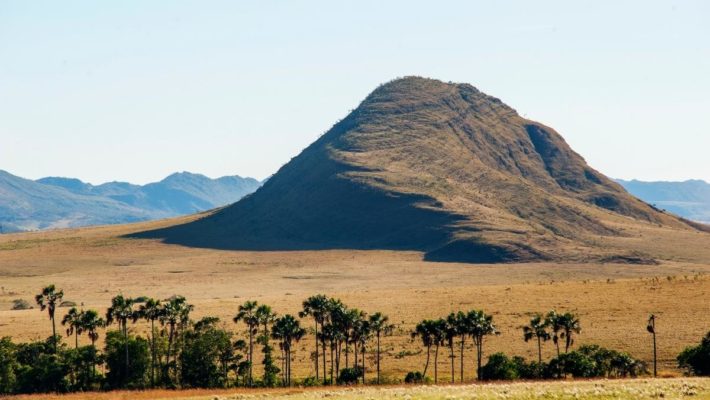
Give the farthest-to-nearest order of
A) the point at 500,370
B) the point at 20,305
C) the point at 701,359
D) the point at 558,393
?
the point at 20,305
the point at 500,370
the point at 701,359
the point at 558,393

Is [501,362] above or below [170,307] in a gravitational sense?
below

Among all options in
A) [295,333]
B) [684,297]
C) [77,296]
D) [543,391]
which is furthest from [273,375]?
[77,296]

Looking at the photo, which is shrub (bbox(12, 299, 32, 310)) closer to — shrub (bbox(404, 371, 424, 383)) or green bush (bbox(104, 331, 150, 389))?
green bush (bbox(104, 331, 150, 389))

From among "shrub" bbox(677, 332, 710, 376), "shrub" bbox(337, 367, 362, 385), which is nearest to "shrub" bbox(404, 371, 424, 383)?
"shrub" bbox(337, 367, 362, 385)

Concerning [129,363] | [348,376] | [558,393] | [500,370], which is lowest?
[348,376]

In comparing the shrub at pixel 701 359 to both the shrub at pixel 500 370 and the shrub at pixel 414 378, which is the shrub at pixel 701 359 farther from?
the shrub at pixel 414 378

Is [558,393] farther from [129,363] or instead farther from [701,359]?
[129,363]

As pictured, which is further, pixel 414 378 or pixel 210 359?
pixel 210 359

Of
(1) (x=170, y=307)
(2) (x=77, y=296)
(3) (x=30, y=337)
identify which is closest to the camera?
(1) (x=170, y=307)

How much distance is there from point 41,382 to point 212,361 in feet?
65.6

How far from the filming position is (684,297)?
156 metres

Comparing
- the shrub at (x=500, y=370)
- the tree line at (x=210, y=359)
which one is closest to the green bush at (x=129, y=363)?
the tree line at (x=210, y=359)

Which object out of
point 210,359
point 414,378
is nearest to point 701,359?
point 414,378

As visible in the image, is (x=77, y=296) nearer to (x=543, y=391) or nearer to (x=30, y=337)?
(x=30, y=337)
